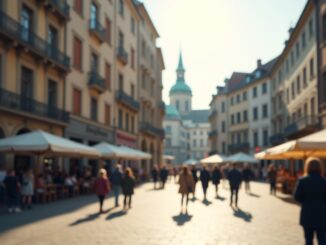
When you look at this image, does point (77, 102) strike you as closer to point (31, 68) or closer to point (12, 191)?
point (31, 68)

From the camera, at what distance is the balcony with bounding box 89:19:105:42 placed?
3068 cm

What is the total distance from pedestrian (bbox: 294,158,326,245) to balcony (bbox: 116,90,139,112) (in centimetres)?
3139

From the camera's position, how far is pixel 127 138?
136ft

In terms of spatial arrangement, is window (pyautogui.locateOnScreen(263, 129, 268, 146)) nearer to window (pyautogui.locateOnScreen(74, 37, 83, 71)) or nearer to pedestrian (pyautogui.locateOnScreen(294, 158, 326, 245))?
window (pyautogui.locateOnScreen(74, 37, 83, 71))

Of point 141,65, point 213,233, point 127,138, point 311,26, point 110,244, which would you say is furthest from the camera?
point 141,65

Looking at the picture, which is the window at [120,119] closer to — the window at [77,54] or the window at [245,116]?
the window at [77,54]

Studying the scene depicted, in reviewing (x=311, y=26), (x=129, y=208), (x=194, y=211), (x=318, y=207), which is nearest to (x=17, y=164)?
(x=129, y=208)

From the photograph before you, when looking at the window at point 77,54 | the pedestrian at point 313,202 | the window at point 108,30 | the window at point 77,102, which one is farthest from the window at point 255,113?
the pedestrian at point 313,202

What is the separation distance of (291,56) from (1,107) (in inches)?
1238

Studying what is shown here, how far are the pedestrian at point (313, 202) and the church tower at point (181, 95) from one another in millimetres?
132429

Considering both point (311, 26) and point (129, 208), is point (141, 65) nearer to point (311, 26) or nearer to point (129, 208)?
point (311, 26)

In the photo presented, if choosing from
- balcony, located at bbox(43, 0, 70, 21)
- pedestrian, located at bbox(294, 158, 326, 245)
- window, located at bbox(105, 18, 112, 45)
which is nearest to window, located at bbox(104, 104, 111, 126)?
window, located at bbox(105, 18, 112, 45)

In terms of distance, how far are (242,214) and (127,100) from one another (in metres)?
26.2

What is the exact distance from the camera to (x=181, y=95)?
13950 centimetres
